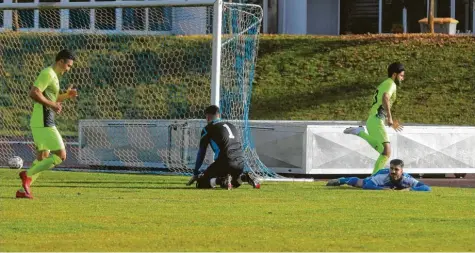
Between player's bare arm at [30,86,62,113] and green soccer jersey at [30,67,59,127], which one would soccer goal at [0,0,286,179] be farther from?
player's bare arm at [30,86,62,113]

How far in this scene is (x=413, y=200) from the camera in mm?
16281

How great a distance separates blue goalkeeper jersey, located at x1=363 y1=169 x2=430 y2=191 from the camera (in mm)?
18484

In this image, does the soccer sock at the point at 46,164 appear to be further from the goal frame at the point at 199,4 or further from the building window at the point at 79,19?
the building window at the point at 79,19

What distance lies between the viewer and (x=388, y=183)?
18.6 metres

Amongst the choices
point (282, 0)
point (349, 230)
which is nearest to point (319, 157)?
point (349, 230)

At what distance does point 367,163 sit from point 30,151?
28.6 ft

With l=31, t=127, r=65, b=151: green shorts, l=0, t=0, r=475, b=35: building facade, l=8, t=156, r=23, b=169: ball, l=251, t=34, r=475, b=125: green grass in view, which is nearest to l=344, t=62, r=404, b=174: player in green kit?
l=31, t=127, r=65, b=151: green shorts

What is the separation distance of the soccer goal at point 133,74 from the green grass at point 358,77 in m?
2.61

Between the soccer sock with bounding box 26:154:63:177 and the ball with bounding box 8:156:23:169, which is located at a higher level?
the soccer sock with bounding box 26:154:63:177

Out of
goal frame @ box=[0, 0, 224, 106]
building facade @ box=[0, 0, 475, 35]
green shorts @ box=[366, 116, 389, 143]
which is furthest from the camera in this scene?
building facade @ box=[0, 0, 475, 35]

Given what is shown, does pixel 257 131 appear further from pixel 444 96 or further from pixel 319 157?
pixel 444 96

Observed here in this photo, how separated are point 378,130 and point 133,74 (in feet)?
57.9

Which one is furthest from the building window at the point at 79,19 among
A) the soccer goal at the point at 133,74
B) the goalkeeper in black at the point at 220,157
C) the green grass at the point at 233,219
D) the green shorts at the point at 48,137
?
the green shorts at the point at 48,137

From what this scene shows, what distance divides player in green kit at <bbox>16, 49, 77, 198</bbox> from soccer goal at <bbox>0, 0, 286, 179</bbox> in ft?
18.3
